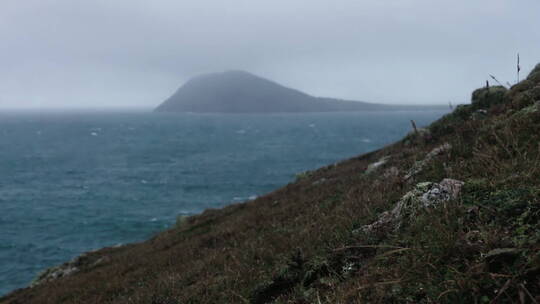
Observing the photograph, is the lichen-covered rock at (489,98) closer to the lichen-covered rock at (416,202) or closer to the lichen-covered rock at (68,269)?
the lichen-covered rock at (416,202)

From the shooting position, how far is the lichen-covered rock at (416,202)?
16.7 feet

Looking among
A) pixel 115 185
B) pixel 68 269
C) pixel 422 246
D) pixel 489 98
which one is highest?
pixel 489 98

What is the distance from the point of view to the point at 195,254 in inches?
452

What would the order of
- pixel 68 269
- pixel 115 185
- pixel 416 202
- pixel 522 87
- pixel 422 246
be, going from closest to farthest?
pixel 422 246 → pixel 416 202 → pixel 522 87 → pixel 68 269 → pixel 115 185

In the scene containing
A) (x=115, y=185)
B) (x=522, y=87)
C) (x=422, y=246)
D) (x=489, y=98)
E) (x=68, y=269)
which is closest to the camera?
(x=422, y=246)

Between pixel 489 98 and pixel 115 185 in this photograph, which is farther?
pixel 115 185

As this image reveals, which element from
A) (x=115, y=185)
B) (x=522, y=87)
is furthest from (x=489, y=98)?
(x=115, y=185)

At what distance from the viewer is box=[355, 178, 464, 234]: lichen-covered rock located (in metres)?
5.09

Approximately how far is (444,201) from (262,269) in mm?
3683

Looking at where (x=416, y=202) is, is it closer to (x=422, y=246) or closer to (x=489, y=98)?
(x=422, y=246)

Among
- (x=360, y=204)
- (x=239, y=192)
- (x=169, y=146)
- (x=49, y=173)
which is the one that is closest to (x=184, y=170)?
(x=239, y=192)

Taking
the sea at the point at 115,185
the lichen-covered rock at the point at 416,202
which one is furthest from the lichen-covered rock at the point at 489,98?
the sea at the point at 115,185

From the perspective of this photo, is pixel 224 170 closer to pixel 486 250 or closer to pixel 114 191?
pixel 114 191

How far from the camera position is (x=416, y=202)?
532 cm
